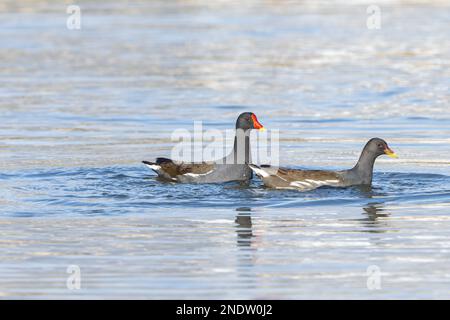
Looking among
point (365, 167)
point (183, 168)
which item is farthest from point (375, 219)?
point (183, 168)

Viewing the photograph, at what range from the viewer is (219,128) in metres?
19.2

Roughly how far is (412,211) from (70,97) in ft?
37.0

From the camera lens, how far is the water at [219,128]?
997 cm

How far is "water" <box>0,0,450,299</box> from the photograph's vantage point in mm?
9969

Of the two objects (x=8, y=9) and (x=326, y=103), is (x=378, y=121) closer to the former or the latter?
(x=326, y=103)

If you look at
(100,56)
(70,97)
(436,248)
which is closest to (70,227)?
(436,248)

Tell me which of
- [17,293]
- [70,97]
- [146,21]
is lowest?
[17,293]

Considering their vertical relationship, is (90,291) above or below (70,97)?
below

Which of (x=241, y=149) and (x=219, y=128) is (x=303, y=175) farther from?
(x=219, y=128)

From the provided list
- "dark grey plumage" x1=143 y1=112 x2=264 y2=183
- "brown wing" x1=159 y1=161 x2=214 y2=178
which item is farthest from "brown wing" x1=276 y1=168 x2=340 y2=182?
"brown wing" x1=159 y1=161 x2=214 y2=178

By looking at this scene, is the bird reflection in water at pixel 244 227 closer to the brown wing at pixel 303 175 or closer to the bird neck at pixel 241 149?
the brown wing at pixel 303 175

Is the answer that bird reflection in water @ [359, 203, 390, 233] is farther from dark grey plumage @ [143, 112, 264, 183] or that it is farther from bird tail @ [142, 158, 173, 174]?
bird tail @ [142, 158, 173, 174]

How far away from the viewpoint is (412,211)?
12.8 m

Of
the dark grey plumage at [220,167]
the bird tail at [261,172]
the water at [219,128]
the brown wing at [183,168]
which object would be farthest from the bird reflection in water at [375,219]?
the brown wing at [183,168]
